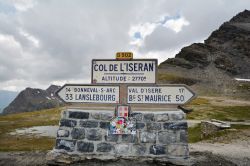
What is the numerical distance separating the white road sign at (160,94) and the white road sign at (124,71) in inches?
14.4

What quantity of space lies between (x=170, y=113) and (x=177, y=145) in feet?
4.03

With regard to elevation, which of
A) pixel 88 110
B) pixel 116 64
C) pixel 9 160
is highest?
pixel 116 64

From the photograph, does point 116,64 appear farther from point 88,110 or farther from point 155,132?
point 155,132

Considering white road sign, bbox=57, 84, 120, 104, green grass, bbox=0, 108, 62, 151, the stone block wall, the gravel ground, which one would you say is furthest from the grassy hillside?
the stone block wall

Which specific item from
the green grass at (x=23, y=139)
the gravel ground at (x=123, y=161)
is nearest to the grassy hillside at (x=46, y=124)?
the green grass at (x=23, y=139)

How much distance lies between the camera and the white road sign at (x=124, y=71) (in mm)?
14539

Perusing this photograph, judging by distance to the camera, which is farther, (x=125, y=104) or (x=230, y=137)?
(x=230, y=137)

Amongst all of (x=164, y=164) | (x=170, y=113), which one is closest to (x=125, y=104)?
(x=170, y=113)

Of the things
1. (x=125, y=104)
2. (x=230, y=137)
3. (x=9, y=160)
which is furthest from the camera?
(x=230, y=137)

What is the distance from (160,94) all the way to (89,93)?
2869 millimetres

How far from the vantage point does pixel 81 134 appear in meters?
14.2

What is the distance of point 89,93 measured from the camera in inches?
581

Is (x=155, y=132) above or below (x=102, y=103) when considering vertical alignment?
below

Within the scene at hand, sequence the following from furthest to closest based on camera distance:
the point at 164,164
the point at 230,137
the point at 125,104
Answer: the point at 230,137, the point at 125,104, the point at 164,164
